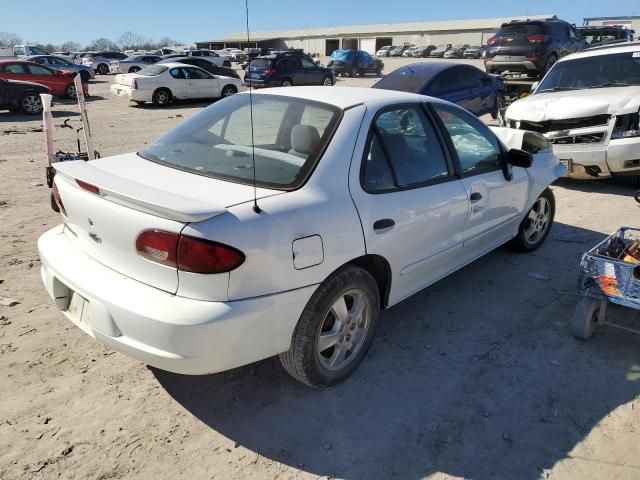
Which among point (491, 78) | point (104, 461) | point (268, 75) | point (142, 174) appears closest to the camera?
point (104, 461)

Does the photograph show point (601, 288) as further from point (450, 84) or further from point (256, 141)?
point (450, 84)

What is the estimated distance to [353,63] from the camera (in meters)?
33.0

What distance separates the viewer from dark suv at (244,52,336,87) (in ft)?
70.8

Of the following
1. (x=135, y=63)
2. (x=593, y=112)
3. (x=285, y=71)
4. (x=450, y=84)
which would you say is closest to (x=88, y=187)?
(x=593, y=112)

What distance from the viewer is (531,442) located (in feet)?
8.75

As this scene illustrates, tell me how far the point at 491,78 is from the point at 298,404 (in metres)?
10.2

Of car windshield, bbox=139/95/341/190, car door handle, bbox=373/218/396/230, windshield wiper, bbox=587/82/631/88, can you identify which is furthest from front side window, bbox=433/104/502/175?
windshield wiper, bbox=587/82/631/88

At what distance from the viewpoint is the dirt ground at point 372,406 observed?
99.0 inches

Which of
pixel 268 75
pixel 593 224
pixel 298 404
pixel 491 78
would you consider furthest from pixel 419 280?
pixel 268 75

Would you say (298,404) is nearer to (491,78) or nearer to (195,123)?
(195,123)

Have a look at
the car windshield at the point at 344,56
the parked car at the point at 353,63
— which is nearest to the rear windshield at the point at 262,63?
the car windshield at the point at 344,56

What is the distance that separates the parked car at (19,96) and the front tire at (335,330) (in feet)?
50.5

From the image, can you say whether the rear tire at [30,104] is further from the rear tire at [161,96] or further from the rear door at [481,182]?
the rear door at [481,182]

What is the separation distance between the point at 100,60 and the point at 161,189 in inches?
1765
